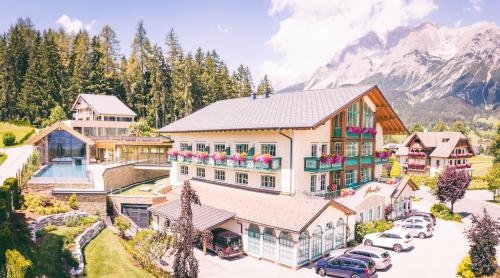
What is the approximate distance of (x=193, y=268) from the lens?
1755 centimetres

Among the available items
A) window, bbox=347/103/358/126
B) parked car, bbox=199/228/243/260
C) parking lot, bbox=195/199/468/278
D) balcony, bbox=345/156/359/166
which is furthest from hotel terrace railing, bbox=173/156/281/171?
window, bbox=347/103/358/126

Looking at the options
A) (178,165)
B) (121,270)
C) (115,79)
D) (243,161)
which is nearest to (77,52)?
(115,79)

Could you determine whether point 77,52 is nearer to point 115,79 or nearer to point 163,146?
point 115,79

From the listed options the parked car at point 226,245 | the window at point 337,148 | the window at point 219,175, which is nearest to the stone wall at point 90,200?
the window at point 219,175

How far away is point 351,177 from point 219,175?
13513 millimetres

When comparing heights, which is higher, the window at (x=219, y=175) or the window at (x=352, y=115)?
the window at (x=352, y=115)

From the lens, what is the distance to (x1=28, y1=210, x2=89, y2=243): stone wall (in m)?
24.9

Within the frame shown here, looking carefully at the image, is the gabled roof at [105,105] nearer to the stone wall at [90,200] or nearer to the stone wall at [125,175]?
the stone wall at [125,175]

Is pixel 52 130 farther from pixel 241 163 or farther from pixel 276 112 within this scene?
pixel 276 112

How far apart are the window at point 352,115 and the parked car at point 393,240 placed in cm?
1075

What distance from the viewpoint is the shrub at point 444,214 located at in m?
38.0

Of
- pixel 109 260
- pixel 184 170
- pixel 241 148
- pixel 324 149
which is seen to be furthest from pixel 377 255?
pixel 184 170

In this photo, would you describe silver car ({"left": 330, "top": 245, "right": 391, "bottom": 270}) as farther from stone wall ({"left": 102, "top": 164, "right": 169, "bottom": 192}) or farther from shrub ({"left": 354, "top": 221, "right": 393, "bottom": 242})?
stone wall ({"left": 102, "top": 164, "right": 169, "bottom": 192})

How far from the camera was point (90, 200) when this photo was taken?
113ft
